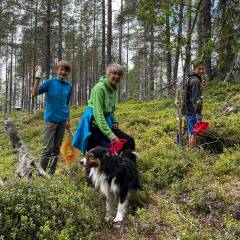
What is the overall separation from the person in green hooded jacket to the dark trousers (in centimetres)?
92

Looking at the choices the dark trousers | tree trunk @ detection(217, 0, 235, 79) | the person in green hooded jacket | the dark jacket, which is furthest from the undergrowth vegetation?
tree trunk @ detection(217, 0, 235, 79)

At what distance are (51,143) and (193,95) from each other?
307 centimetres

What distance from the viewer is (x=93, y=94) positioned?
17.4ft

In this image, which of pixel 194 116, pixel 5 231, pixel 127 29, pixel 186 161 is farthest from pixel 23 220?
pixel 127 29

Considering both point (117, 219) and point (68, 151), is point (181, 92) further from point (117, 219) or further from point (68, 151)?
point (117, 219)

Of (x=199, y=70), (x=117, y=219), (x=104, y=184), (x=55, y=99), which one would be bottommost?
(x=117, y=219)

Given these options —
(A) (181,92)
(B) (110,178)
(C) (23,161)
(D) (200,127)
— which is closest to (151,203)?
(B) (110,178)

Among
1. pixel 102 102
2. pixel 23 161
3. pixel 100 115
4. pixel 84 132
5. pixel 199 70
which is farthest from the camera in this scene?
pixel 199 70

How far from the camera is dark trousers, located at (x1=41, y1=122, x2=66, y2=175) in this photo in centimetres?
638

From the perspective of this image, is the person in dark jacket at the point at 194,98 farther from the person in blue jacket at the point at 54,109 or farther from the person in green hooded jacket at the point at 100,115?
the person in blue jacket at the point at 54,109

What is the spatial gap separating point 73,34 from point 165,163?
33.9m

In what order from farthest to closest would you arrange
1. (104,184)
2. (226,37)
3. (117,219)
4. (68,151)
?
1. (68,151)
2. (226,37)
3. (104,184)
4. (117,219)

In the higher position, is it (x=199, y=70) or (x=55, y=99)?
(x=199, y=70)

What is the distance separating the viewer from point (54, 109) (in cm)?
635
